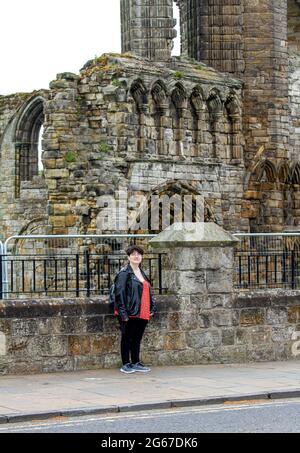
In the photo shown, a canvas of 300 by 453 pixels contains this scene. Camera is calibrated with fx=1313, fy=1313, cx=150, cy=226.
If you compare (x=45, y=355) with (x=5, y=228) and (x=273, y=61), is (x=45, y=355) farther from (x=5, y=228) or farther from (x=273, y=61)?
(x=5, y=228)

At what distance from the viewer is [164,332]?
1881 cm

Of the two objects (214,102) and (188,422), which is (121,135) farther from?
(188,422)

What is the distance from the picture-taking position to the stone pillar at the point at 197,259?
62.1 feet

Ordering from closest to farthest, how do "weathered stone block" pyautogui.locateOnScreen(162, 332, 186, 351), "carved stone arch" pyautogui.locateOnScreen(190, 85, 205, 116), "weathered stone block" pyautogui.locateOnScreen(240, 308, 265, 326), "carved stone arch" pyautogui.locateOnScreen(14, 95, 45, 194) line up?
"weathered stone block" pyautogui.locateOnScreen(162, 332, 186, 351) < "weathered stone block" pyautogui.locateOnScreen(240, 308, 265, 326) < "carved stone arch" pyautogui.locateOnScreen(190, 85, 205, 116) < "carved stone arch" pyautogui.locateOnScreen(14, 95, 45, 194)

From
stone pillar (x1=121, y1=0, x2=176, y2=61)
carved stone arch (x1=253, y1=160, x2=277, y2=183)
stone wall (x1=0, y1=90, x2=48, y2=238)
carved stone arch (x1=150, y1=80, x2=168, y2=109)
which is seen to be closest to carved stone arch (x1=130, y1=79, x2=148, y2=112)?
carved stone arch (x1=150, y1=80, x2=168, y2=109)

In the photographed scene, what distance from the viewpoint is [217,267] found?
755 inches

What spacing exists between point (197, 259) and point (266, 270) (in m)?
2.22

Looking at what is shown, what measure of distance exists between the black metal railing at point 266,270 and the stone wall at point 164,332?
2.40ft

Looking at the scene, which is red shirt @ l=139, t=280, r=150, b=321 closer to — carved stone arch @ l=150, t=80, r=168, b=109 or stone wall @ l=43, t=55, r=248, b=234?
stone wall @ l=43, t=55, r=248, b=234

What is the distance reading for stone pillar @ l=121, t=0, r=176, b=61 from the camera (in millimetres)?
34000

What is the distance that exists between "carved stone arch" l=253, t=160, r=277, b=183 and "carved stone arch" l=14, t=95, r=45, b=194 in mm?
9321

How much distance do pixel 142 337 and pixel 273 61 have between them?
1939cm
